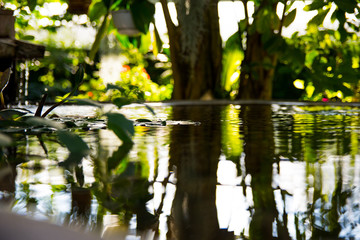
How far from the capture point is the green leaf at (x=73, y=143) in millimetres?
804

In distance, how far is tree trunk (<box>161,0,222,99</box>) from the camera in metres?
4.06

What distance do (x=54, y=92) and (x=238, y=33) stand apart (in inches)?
73.3

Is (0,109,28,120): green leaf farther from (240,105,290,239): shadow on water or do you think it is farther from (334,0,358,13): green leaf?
(334,0,358,13): green leaf

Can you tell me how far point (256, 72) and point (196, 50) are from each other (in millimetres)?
700

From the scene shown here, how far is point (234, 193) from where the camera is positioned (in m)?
0.55

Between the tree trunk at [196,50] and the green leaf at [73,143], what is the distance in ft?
10.7

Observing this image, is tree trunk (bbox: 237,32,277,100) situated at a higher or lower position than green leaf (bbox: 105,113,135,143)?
higher

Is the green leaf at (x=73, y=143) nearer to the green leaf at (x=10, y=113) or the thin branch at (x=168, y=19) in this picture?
the green leaf at (x=10, y=113)

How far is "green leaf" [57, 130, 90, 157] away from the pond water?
3cm

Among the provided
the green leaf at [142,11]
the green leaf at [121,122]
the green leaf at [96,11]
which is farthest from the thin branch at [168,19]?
the green leaf at [121,122]

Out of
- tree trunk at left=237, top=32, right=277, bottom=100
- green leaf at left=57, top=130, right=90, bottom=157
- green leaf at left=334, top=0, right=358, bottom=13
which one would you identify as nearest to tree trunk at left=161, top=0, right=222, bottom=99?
tree trunk at left=237, top=32, right=277, bottom=100

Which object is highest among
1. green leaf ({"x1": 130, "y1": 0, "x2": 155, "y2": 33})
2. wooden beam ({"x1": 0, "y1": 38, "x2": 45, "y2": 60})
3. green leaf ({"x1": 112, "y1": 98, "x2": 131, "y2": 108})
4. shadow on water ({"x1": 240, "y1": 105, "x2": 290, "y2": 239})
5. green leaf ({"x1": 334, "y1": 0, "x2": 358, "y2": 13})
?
green leaf ({"x1": 334, "y1": 0, "x2": 358, "y2": 13})

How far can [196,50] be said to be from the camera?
4.07m

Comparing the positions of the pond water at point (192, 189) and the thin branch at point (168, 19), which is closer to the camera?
the pond water at point (192, 189)
